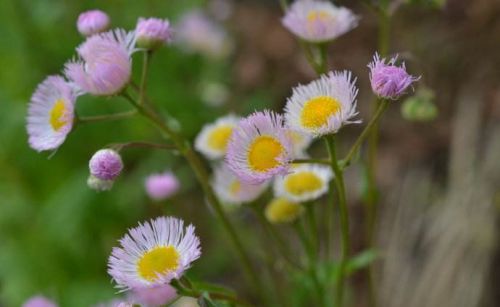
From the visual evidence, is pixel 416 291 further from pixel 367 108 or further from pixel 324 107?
pixel 324 107

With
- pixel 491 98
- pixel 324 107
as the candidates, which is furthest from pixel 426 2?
pixel 491 98

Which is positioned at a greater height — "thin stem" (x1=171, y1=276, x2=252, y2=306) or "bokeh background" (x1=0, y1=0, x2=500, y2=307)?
"bokeh background" (x1=0, y1=0, x2=500, y2=307)

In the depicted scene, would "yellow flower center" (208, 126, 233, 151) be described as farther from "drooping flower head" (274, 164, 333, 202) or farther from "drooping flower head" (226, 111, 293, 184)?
"drooping flower head" (226, 111, 293, 184)

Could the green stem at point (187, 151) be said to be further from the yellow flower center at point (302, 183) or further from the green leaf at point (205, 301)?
the green leaf at point (205, 301)

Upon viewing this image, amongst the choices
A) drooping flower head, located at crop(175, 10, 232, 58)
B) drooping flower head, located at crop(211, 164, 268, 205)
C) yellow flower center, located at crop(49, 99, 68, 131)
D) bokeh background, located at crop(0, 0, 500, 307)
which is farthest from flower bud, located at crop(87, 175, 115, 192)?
drooping flower head, located at crop(175, 10, 232, 58)

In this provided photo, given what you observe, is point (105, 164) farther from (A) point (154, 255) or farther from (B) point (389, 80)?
(B) point (389, 80)
